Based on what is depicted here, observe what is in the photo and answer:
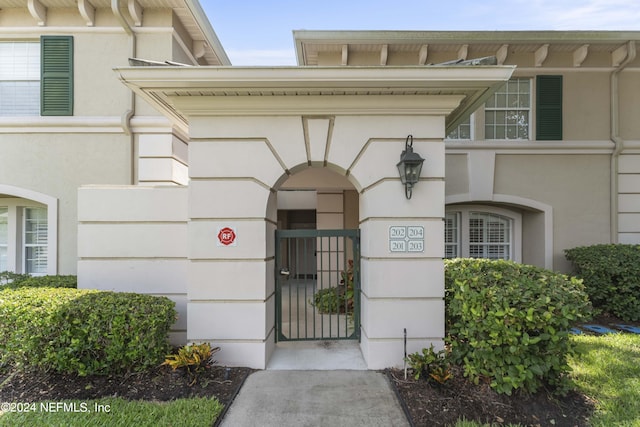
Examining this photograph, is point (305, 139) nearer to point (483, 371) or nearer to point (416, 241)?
point (416, 241)

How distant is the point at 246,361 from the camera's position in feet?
13.6

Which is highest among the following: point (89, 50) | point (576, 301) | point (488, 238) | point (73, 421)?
point (89, 50)

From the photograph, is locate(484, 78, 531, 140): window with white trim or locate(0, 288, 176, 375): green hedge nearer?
locate(0, 288, 176, 375): green hedge

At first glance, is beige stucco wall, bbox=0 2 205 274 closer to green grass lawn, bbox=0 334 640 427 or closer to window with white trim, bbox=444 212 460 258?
green grass lawn, bbox=0 334 640 427

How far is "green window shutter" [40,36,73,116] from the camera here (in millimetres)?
6461

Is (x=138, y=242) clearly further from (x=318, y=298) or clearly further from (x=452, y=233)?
(x=452, y=233)

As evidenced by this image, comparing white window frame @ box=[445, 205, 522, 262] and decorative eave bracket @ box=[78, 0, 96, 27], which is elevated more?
decorative eave bracket @ box=[78, 0, 96, 27]

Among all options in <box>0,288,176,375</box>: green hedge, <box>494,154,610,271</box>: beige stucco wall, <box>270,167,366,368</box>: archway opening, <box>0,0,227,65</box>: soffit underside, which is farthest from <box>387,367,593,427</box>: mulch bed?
<box>0,0,227,65</box>: soffit underside

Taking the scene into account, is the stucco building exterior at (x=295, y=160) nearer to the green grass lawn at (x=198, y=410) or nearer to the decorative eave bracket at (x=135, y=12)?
the decorative eave bracket at (x=135, y=12)

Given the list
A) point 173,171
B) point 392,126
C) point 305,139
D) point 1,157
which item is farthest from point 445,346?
point 1,157

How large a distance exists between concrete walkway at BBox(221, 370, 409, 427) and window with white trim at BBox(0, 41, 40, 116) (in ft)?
25.5

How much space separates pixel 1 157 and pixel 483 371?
9.95 m

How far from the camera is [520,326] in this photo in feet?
10.6

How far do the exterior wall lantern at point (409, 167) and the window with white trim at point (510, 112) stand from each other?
4466mm
